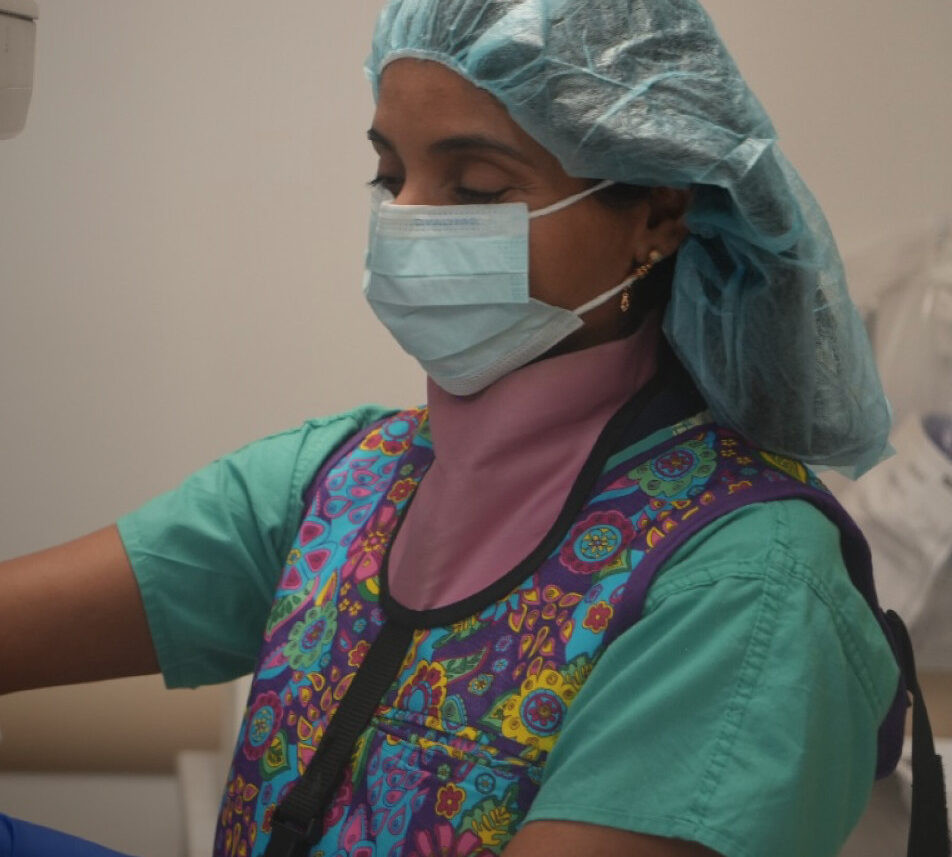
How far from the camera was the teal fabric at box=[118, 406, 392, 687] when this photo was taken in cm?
117

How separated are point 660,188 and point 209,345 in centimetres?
92

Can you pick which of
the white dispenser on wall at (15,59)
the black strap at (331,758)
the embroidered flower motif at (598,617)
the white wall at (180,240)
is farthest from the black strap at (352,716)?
the white wall at (180,240)

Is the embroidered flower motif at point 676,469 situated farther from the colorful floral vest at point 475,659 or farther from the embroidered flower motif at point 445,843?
the embroidered flower motif at point 445,843

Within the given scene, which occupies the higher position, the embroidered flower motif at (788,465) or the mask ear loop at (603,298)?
the mask ear loop at (603,298)

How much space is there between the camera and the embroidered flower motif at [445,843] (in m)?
0.89

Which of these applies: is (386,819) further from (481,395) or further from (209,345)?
(209,345)

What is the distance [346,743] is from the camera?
97 cm

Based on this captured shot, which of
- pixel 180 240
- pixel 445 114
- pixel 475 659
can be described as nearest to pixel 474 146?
pixel 445 114

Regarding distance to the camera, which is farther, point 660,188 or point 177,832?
point 177,832

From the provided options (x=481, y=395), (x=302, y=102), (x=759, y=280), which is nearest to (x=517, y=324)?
(x=481, y=395)

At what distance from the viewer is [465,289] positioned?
99cm

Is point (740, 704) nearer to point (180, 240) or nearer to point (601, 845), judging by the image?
point (601, 845)

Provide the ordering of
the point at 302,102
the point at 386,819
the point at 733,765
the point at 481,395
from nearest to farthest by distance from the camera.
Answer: the point at 733,765 < the point at 386,819 < the point at 481,395 < the point at 302,102

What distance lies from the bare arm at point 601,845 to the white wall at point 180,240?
3.53ft
